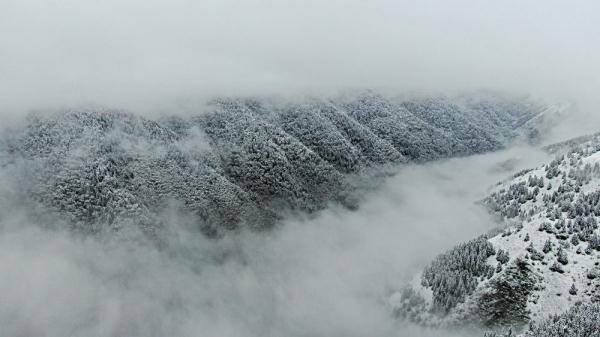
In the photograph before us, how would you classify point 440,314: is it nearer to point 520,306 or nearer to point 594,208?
point 520,306

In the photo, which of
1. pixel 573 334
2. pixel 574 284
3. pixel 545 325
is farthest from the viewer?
pixel 574 284

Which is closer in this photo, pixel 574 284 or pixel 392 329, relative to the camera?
pixel 574 284

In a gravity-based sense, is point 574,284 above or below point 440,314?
above

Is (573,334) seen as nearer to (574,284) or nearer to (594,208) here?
(574,284)

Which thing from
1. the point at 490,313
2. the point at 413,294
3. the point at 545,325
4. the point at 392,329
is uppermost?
the point at 545,325

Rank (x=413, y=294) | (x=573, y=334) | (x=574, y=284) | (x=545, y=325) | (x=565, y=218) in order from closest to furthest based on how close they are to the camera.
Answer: (x=573, y=334) < (x=545, y=325) < (x=574, y=284) < (x=565, y=218) < (x=413, y=294)

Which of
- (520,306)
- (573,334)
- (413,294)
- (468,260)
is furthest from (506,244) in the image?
(573,334)
